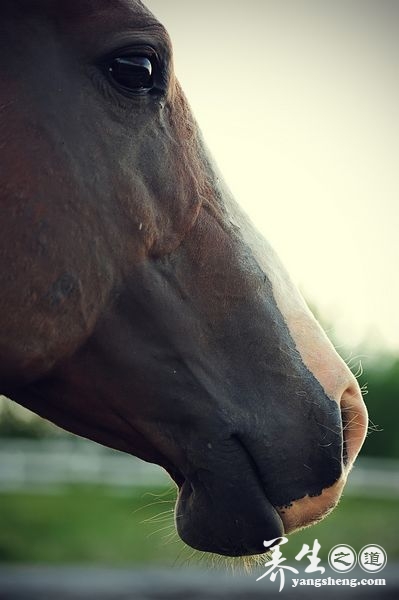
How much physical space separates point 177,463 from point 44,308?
1.48 feet

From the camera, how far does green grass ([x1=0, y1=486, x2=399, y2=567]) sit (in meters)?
10.5

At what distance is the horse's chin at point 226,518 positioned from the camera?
1.90m

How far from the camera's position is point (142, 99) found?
74.9 inches

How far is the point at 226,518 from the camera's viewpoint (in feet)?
6.32

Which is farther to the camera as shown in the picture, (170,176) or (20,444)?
(20,444)

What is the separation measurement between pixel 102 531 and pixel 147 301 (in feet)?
33.0

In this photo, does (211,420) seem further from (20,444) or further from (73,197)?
(20,444)

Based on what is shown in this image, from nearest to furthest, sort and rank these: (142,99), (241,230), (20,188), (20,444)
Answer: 1. (20,188)
2. (142,99)
3. (241,230)
4. (20,444)

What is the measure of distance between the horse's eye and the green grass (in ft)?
24.9

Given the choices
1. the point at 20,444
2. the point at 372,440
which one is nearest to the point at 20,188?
the point at 20,444

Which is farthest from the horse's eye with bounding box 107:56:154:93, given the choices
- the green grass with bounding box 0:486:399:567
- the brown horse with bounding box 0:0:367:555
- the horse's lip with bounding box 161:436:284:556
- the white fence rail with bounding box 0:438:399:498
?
the white fence rail with bounding box 0:438:399:498

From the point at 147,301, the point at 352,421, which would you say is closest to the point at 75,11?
the point at 147,301

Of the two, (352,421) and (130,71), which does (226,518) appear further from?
(130,71)

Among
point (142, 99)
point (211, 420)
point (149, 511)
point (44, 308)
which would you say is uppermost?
point (142, 99)
